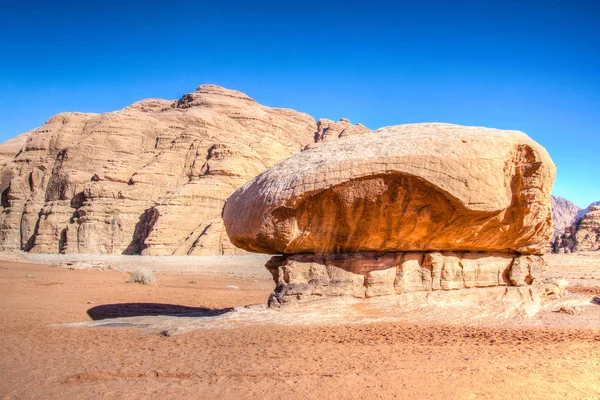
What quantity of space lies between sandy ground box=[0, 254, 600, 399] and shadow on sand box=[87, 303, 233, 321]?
4.96 ft

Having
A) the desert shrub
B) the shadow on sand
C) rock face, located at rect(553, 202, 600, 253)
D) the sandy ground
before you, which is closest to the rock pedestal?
the sandy ground

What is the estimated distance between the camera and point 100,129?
4709 cm

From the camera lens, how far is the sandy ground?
4.40 m

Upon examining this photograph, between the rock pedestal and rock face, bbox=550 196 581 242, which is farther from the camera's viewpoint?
rock face, bbox=550 196 581 242

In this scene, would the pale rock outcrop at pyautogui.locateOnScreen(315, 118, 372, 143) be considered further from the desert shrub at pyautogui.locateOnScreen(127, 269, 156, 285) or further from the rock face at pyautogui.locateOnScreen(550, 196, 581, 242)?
the rock face at pyautogui.locateOnScreen(550, 196, 581, 242)

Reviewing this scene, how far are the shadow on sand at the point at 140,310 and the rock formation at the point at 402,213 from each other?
116 inches

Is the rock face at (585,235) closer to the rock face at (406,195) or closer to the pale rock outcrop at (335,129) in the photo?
the pale rock outcrop at (335,129)

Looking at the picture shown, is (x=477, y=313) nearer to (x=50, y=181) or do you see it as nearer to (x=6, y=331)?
(x=6, y=331)

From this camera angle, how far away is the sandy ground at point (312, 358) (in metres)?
4.40

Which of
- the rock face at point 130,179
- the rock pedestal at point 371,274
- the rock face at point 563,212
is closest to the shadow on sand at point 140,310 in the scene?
the rock pedestal at point 371,274

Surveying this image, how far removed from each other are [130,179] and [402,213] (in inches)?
1504

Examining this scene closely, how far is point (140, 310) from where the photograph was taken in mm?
11109

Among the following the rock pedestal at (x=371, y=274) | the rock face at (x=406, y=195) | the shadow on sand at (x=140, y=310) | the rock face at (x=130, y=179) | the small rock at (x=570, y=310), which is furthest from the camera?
the rock face at (x=130, y=179)

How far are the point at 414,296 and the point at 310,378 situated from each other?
371 centimetres
